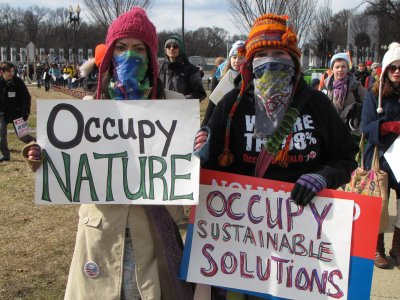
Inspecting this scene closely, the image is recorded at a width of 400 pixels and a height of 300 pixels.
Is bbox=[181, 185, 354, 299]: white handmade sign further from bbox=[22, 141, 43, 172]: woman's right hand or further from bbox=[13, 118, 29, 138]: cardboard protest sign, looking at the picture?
bbox=[13, 118, 29, 138]: cardboard protest sign

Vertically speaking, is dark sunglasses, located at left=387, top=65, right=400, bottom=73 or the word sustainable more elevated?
dark sunglasses, located at left=387, top=65, right=400, bottom=73

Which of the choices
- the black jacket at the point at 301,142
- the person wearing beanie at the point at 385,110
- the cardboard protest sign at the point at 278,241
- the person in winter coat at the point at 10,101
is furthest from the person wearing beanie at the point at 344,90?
the person in winter coat at the point at 10,101

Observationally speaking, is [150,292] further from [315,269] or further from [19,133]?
[19,133]

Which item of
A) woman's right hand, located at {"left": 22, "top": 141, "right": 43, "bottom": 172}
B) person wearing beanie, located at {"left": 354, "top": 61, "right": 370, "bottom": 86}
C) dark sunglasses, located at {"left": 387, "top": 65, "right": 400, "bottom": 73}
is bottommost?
woman's right hand, located at {"left": 22, "top": 141, "right": 43, "bottom": 172}

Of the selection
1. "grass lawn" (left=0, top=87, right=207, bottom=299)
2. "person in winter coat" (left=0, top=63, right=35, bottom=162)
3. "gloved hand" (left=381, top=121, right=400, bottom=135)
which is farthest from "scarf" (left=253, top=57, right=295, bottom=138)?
"person in winter coat" (left=0, top=63, right=35, bottom=162)

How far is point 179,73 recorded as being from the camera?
5.61m

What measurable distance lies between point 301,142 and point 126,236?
2.89 ft

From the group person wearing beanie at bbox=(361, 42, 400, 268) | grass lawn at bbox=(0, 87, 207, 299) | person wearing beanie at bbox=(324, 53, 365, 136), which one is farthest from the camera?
person wearing beanie at bbox=(324, 53, 365, 136)

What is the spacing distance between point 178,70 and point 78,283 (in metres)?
3.86

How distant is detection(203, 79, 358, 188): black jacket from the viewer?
6.95 feet

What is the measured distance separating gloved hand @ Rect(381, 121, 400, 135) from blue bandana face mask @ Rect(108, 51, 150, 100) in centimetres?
236

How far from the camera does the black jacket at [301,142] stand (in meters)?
2.12

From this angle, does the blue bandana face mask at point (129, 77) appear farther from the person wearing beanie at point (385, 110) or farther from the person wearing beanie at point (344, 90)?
the person wearing beanie at point (344, 90)

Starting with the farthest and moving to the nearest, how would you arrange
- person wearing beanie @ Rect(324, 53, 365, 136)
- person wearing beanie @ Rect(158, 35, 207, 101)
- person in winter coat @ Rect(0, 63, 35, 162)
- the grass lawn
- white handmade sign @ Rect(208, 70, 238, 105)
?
1. person in winter coat @ Rect(0, 63, 35, 162)
2. person wearing beanie @ Rect(158, 35, 207, 101)
3. person wearing beanie @ Rect(324, 53, 365, 136)
4. white handmade sign @ Rect(208, 70, 238, 105)
5. the grass lawn
